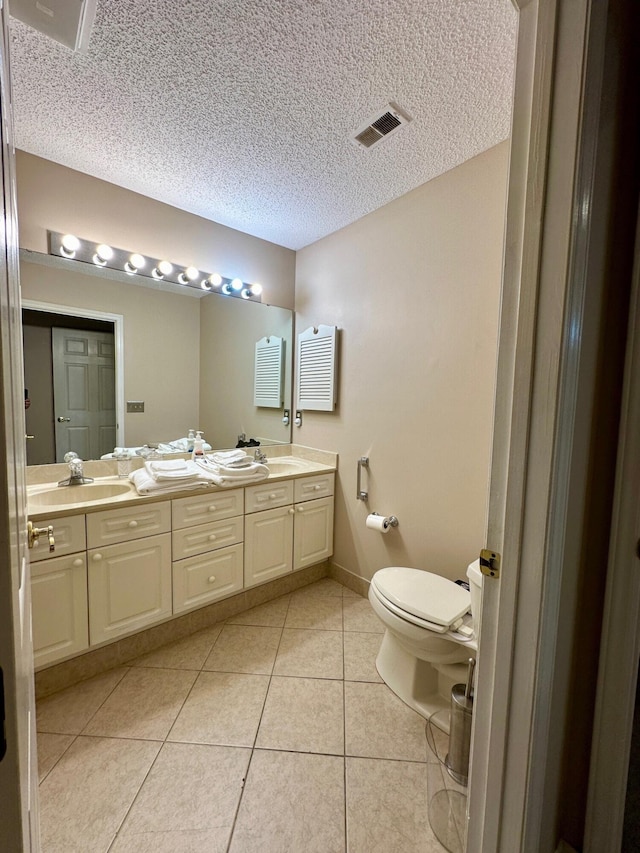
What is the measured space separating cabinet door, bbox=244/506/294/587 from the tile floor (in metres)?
0.39

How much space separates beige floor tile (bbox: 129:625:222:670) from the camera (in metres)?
1.73

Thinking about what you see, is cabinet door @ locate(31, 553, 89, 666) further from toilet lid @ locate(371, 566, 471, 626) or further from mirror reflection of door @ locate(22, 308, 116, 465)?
toilet lid @ locate(371, 566, 471, 626)

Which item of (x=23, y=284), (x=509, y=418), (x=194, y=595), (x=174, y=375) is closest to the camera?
(x=509, y=418)

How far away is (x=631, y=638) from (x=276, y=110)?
2126 millimetres

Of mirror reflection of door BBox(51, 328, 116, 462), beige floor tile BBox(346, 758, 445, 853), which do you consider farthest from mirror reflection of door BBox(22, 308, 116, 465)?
beige floor tile BBox(346, 758, 445, 853)

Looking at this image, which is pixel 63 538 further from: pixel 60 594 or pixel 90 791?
pixel 90 791

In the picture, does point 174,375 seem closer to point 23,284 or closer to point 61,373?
point 61,373

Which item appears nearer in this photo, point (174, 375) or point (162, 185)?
point (162, 185)

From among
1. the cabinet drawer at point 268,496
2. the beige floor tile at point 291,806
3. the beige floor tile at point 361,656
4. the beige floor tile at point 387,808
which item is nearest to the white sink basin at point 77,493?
the cabinet drawer at point 268,496

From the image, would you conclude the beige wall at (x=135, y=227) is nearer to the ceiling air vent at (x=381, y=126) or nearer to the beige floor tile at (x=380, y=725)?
the ceiling air vent at (x=381, y=126)

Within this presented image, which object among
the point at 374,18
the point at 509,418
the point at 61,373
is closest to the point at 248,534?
the point at 61,373

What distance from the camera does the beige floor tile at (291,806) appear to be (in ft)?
3.44

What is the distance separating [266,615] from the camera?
2.15 meters

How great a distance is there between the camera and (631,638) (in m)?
0.85
